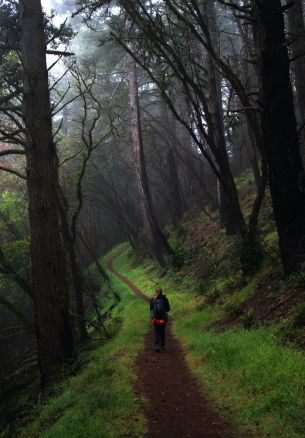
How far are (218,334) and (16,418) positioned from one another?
4.44 m

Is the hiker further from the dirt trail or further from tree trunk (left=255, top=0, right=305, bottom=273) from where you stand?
tree trunk (left=255, top=0, right=305, bottom=273)

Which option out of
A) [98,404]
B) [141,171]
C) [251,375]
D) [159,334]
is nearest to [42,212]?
[159,334]

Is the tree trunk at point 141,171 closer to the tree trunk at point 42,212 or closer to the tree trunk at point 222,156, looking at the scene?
the tree trunk at point 222,156

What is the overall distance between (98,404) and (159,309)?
4.80 metres

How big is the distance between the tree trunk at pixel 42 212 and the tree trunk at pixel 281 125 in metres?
4.67

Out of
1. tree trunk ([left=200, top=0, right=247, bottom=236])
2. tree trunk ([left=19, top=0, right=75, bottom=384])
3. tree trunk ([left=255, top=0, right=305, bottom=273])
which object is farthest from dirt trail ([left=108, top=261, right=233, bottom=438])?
tree trunk ([left=200, top=0, right=247, bottom=236])

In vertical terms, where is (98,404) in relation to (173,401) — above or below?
above

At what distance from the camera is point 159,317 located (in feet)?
36.1

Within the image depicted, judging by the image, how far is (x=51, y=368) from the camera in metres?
9.18

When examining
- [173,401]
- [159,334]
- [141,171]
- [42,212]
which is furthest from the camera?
[141,171]

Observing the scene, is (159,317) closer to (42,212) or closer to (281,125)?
(42,212)

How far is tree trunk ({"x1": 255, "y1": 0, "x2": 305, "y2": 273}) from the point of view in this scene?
873 cm

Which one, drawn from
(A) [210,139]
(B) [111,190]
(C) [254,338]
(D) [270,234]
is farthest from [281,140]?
(B) [111,190]

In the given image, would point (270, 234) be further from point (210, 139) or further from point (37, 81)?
point (37, 81)
